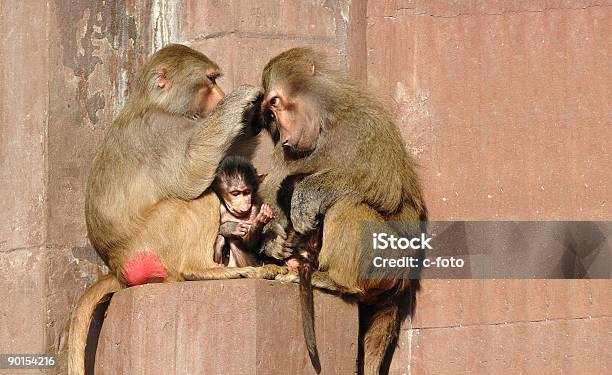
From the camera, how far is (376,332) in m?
6.02

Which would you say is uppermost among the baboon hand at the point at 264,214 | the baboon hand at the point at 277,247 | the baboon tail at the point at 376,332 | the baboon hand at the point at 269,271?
the baboon hand at the point at 264,214

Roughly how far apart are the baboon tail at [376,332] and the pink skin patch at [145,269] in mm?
1005

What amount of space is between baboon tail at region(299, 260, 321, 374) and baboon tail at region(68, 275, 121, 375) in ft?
3.11

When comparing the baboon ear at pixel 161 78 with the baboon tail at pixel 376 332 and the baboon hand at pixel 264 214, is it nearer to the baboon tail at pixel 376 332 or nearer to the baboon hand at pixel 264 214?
the baboon hand at pixel 264 214

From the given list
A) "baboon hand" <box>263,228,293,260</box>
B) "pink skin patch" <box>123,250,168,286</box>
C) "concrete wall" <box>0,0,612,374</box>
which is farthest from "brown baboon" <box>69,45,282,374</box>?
"concrete wall" <box>0,0,612,374</box>

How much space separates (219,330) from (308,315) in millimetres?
388

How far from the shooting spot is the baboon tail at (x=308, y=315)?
5430mm

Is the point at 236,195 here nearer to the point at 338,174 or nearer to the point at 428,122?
the point at 338,174

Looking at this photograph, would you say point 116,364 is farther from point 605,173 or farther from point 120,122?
point 605,173

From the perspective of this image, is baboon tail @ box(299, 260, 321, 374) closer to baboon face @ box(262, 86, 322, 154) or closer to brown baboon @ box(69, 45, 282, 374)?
brown baboon @ box(69, 45, 282, 374)

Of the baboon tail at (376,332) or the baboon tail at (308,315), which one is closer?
the baboon tail at (308,315)

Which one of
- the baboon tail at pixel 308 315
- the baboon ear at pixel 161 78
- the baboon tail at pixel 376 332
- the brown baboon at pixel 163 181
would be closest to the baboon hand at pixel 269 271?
the brown baboon at pixel 163 181

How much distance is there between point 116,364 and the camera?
563cm

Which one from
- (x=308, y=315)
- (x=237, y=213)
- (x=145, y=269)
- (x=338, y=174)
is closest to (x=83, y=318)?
(x=145, y=269)
